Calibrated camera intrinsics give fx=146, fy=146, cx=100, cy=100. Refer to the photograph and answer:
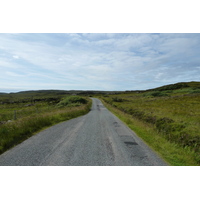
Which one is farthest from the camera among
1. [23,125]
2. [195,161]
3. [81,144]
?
[23,125]

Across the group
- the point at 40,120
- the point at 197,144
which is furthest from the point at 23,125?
the point at 197,144

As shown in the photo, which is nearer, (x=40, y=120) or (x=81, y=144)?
(x=81, y=144)

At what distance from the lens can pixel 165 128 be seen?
12711 mm

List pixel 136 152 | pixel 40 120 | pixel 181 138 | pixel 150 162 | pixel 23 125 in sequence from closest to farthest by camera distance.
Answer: pixel 150 162 → pixel 136 152 → pixel 181 138 → pixel 23 125 → pixel 40 120

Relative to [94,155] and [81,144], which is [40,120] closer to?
[81,144]

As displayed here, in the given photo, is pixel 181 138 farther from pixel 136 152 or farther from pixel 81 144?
pixel 81 144

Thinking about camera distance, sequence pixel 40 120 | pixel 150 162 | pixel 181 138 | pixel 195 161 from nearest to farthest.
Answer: pixel 150 162
pixel 195 161
pixel 181 138
pixel 40 120

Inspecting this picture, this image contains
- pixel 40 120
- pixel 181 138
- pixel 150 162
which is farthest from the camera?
pixel 40 120

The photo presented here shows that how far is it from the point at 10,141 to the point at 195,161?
30.7ft

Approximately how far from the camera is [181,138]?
32.4 ft

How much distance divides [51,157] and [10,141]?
361 cm

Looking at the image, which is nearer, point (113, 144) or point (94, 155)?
point (94, 155)

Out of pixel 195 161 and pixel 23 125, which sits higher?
pixel 23 125

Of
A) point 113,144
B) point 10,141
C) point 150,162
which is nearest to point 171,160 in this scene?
point 150,162
